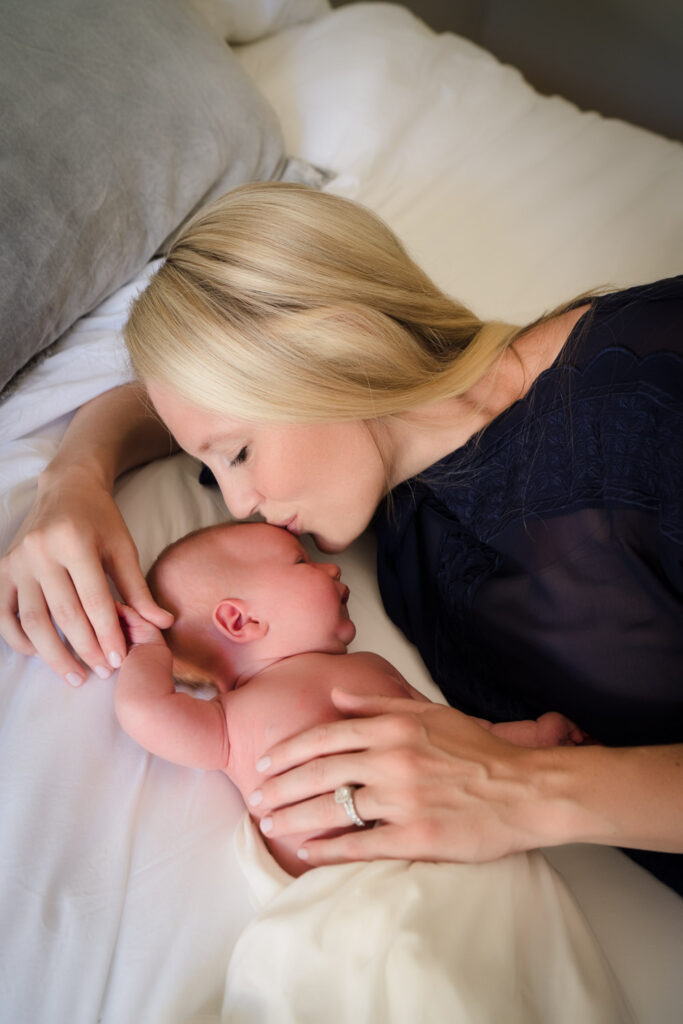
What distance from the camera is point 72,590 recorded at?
100 cm

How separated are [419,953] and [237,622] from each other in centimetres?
47

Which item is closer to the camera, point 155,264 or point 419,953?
point 419,953

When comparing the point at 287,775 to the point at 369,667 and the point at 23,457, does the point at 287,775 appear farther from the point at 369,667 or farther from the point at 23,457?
the point at 23,457

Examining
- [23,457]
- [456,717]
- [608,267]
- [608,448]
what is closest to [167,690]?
[456,717]

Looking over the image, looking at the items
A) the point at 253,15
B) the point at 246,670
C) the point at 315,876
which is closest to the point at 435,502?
the point at 246,670

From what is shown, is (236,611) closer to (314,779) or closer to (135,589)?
(135,589)

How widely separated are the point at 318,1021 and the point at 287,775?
0.76 feet

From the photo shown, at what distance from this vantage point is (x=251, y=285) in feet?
3.44

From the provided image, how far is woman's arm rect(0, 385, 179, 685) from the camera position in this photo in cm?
98

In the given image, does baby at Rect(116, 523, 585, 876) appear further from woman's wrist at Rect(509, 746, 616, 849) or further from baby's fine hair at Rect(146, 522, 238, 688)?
woman's wrist at Rect(509, 746, 616, 849)

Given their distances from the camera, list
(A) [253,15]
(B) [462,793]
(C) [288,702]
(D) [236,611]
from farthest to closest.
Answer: (A) [253,15]
(D) [236,611]
(C) [288,702]
(B) [462,793]

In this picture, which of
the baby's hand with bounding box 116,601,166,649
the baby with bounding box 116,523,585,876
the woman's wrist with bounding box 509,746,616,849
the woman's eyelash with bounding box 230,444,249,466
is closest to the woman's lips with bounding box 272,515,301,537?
the baby with bounding box 116,523,585,876

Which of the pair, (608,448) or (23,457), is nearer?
(608,448)

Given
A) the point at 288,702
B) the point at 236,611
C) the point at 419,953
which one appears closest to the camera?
the point at 419,953
